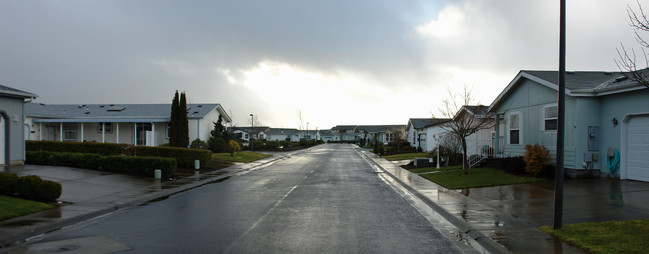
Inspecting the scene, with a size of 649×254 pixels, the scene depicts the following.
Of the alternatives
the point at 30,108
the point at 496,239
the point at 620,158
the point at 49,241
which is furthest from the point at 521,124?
the point at 30,108

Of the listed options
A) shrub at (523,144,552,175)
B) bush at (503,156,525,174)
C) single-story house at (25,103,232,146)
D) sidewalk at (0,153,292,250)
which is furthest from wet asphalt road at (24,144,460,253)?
single-story house at (25,103,232,146)

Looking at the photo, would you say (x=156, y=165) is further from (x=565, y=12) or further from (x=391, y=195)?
(x=565, y=12)

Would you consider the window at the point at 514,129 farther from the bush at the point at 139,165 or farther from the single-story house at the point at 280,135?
the single-story house at the point at 280,135

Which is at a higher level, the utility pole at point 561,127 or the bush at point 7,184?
the utility pole at point 561,127

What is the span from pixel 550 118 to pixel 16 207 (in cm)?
1970

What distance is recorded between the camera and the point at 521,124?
20094mm

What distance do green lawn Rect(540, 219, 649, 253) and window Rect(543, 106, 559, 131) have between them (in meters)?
10.2

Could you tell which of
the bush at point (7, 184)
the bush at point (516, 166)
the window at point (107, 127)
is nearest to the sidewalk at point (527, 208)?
the bush at point (516, 166)

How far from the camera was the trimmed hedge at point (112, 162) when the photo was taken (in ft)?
61.5

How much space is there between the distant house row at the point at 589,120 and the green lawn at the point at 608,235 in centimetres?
672

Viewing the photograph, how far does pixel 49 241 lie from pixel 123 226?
59.7 inches

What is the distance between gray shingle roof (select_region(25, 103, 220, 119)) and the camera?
4503cm

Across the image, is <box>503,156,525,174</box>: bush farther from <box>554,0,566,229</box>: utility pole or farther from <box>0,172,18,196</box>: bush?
<box>0,172,18,196</box>: bush

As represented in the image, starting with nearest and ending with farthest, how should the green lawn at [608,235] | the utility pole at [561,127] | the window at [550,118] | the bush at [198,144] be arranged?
the green lawn at [608,235] < the utility pole at [561,127] < the window at [550,118] < the bush at [198,144]
